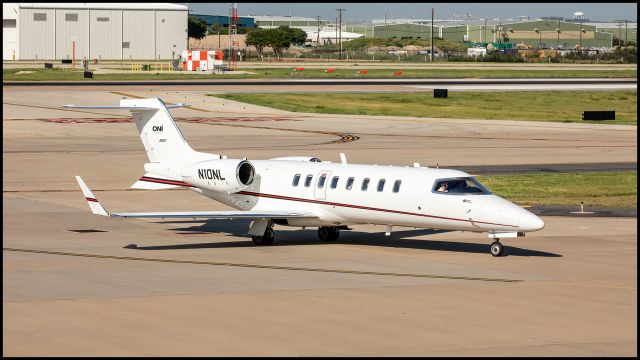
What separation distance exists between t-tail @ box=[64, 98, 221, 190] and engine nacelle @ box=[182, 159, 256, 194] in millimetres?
844

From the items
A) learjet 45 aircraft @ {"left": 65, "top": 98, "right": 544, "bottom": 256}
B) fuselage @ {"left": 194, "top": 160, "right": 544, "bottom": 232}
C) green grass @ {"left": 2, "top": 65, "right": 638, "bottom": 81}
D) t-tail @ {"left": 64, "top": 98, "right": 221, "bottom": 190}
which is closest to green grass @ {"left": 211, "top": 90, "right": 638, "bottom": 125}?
green grass @ {"left": 2, "top": 65, "right": 638, "bottom": 81}

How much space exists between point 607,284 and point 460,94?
86.7 metres

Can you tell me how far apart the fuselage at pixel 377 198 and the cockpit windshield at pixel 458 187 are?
1.1 inches

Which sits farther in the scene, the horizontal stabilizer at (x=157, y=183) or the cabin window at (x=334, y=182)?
the horizontal stabilizer at (x=157, y=183)

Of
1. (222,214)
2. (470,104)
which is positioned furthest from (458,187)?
(470,104)

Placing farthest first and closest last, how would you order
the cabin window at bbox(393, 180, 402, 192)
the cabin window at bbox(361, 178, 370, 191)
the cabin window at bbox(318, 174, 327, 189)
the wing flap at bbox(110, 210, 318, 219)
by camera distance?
1. the cabin window at bbox(318, 174, 327, 189)
2. the cabin window at bbox(361, 178, 370, 191)
3. the cabin window at bbox(393, 180, 402, 192)
4. the wing flap at bbox(110, 210, 318, 219)

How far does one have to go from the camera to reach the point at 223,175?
4047 centimetres

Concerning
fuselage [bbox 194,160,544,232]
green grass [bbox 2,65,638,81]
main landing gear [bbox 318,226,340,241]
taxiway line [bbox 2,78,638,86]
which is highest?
green grass [bbox 2,65,638,81]

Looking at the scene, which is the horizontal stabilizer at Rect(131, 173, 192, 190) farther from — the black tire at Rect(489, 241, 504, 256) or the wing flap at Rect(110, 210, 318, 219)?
the black tire at Rect(489, 241, 504, 256)

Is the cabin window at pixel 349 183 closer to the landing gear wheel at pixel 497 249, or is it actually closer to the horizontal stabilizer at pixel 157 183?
the landing gear wheel at pixel 497 249

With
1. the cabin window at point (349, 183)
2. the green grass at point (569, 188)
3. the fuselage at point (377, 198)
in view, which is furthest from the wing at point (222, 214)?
the green grass at point (569, 188)

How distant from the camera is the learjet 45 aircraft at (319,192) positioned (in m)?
36.4

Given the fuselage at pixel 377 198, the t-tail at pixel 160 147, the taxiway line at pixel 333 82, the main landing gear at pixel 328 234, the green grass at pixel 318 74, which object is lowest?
the main landing gear at pixel 328 234

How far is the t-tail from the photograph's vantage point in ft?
138
